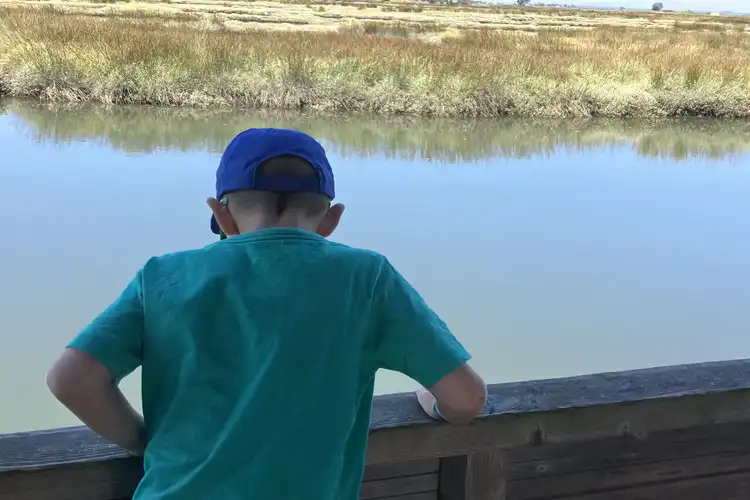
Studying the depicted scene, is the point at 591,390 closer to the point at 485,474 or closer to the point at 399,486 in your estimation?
the point at 485,474

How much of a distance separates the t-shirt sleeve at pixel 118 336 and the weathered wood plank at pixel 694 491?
883mm

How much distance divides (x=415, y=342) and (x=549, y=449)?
0.56 m

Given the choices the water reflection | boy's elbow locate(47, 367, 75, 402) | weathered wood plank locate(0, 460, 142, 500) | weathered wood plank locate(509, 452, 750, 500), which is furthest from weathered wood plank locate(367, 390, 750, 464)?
the water reflection

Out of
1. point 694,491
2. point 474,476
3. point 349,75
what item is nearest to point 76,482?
point 474,476

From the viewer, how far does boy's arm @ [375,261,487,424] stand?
895mm

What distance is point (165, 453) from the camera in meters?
0.87

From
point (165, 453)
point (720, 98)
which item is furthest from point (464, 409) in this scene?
point (720, 98)

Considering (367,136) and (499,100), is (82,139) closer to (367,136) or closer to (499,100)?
(367,136)

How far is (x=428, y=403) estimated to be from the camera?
3.75 ft

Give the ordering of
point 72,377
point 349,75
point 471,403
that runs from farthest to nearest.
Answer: point 349,75, point 471,403, point 72,377

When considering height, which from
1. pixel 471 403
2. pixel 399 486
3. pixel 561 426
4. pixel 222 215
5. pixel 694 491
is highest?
pixel 222 215

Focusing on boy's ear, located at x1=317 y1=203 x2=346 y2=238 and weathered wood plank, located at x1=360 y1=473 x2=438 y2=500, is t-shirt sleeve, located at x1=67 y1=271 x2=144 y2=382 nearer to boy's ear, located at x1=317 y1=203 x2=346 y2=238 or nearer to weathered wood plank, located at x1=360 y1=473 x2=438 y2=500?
boy's ear, located at x1=317 y1=203 x2=346 y2=238

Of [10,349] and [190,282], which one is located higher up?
[190,282]

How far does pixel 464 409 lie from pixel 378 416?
221mm
